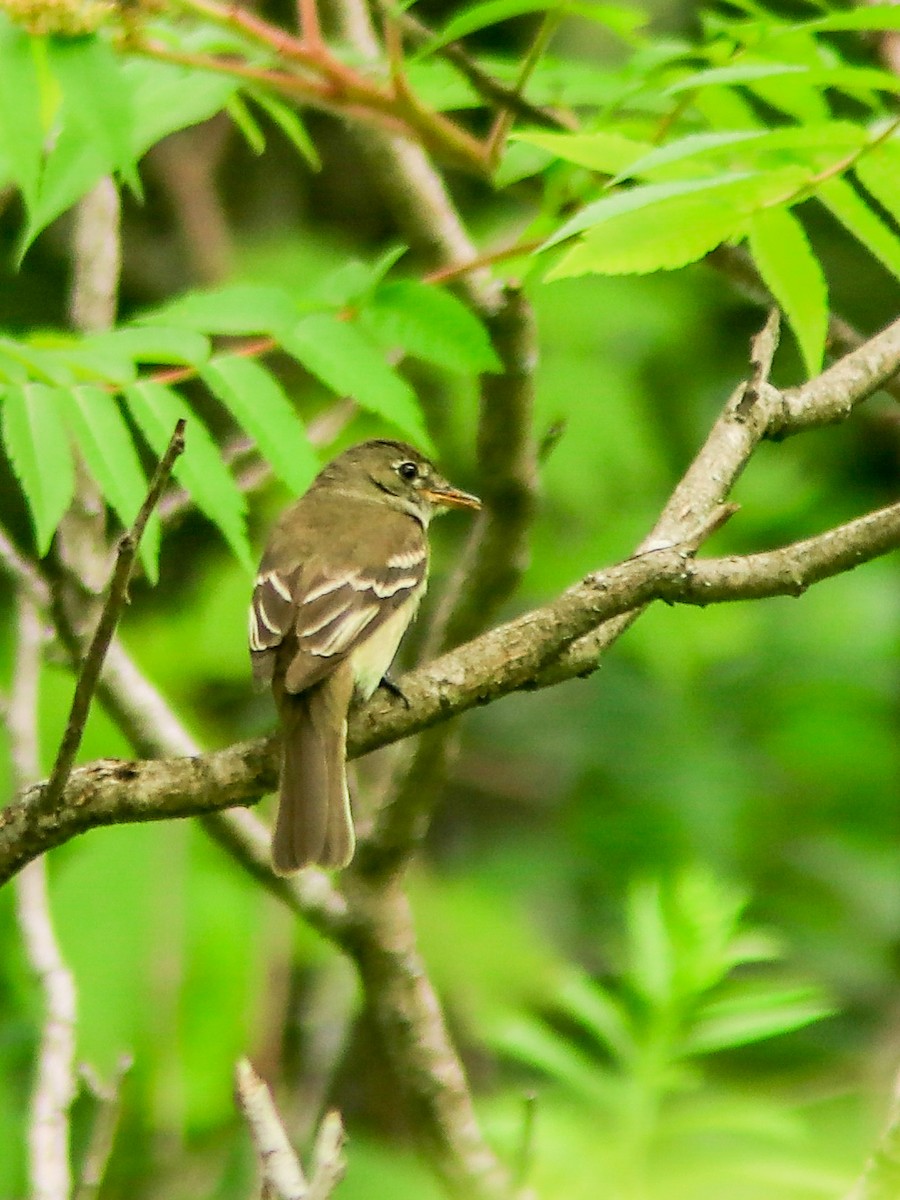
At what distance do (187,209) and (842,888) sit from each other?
4.19 m

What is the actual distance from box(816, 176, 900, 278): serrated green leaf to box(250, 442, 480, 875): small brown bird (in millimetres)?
1512

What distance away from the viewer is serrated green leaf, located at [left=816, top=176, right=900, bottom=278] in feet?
9.53

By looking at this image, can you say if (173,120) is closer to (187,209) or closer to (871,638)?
(871,638)

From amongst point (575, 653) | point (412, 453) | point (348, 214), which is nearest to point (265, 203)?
point (348, 214)

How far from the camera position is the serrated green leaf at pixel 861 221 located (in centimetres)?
291

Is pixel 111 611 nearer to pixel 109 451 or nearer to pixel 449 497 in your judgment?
pixel 109 451

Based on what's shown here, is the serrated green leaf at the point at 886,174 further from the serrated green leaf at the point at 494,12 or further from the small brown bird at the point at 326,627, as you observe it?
the small brown bird at the point at 326,627

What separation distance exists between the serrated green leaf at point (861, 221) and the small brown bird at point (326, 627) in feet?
4.96

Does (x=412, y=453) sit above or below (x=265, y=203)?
below

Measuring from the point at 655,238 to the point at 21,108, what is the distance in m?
1.03

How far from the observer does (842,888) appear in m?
6.30

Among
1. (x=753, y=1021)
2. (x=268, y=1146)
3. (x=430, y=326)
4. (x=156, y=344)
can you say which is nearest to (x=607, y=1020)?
(x=753, y=1021)

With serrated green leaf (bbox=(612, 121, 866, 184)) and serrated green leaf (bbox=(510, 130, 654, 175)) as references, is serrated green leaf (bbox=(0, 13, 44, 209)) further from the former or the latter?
serrated green leaf (bbox=(612, 121, 866, 184))

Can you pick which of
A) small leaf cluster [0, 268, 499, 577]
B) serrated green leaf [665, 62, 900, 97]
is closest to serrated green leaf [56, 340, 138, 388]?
small leaf cluster [0, 268, 499, 577]
